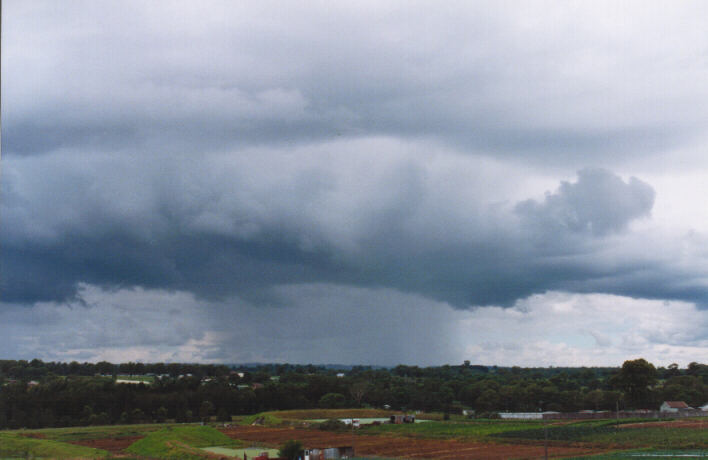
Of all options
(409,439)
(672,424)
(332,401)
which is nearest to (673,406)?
(672,424)

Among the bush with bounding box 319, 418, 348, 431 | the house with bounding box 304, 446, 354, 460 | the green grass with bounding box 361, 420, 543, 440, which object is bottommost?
the bush with bounding box 319, 418, 348, 431

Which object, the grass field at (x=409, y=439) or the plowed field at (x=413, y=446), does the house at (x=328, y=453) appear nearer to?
the plowed field at (x=413, y=446)

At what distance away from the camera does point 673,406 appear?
123 meters

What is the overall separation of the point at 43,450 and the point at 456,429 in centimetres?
5517

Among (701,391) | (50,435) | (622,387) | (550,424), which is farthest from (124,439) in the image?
(701,391)

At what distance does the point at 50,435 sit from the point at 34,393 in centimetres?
3025

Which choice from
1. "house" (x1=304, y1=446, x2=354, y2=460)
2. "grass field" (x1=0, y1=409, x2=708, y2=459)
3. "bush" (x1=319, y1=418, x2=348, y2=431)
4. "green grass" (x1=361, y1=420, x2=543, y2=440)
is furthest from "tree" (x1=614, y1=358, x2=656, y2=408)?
"house" (x1=304, y1=446, x2=354, y2=460)

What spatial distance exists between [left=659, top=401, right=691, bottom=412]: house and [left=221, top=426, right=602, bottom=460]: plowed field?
60801mm

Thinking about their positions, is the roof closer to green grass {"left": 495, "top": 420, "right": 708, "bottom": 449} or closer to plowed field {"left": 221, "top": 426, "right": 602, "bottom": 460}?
green grass {"left": 495, "top": 420, "right": 708, "bottom": 449}

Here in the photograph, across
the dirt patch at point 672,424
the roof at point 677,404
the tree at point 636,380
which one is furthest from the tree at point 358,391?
the dirt patch at point 672,424

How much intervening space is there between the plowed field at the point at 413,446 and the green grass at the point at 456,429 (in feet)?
13.2

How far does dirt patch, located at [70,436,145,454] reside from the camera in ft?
264

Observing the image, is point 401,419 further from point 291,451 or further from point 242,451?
point 291,451

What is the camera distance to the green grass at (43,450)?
233ft
